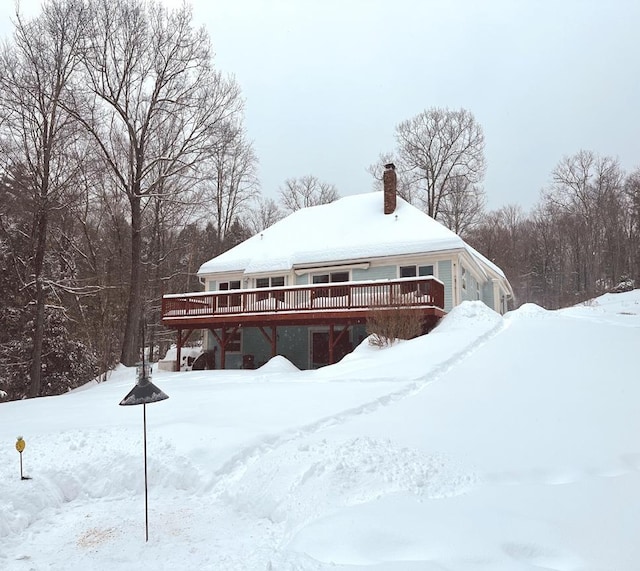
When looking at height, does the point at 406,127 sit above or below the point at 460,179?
above

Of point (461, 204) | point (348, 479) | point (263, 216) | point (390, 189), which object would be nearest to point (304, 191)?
point (263, 216)

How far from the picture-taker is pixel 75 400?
9938mm

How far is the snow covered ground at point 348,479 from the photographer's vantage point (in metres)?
3.37

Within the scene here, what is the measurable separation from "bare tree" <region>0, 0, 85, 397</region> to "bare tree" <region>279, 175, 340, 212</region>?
24.9 m

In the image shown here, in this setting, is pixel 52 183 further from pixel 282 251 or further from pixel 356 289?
pixel 356 289

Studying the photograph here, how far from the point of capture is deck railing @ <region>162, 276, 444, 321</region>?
14.7 metres

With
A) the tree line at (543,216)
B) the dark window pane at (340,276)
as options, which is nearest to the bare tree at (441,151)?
the tree line at (543,216)

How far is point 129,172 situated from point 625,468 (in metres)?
20.2

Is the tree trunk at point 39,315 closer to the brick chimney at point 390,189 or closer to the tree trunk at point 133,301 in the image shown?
the tree trunk at point 133,301

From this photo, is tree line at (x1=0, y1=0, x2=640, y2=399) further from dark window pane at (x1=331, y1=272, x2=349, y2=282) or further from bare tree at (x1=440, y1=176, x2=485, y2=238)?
dark window pane at (x1=331, y1=272, x2=349, y2=282)

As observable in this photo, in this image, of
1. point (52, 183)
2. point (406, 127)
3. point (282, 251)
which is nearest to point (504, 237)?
point (406, 127)

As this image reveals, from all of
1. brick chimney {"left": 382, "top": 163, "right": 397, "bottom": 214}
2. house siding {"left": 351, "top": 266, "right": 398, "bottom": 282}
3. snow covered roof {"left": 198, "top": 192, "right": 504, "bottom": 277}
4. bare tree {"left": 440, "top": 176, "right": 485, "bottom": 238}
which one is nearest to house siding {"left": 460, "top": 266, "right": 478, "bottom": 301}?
snow covered roof {"left": 198, "top": 192, "right": 504, "bottom": 277}

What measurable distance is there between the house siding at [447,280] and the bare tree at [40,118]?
13166 mm

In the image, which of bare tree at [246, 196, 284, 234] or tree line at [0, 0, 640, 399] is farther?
bare tree at [246, 196, 284, 234]
